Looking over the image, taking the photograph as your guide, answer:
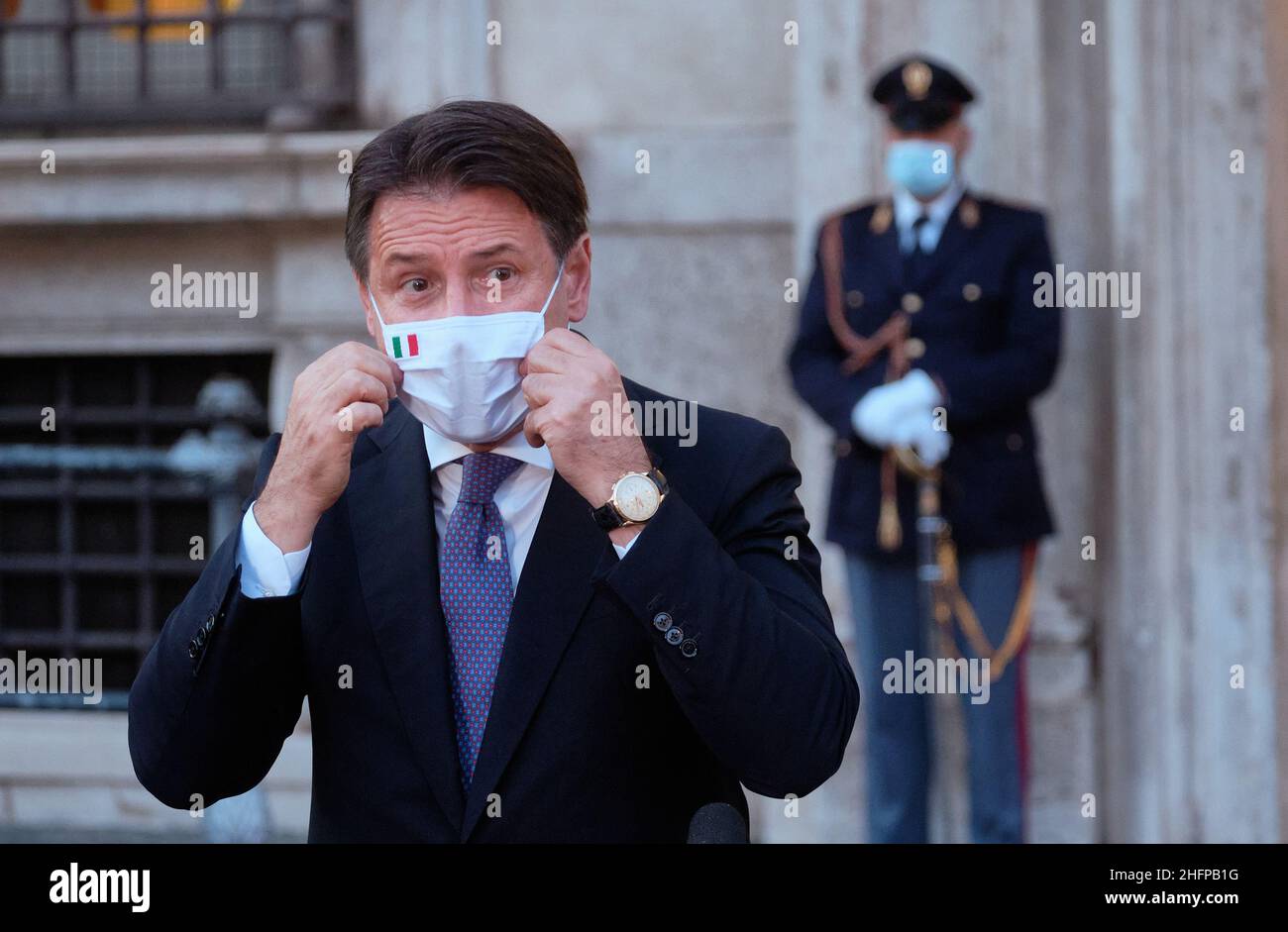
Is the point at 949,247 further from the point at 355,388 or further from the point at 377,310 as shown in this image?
the point at 355,388

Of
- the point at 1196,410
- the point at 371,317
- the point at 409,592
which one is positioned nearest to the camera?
the point at 409,592

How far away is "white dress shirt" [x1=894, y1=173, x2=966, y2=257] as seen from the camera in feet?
16.5

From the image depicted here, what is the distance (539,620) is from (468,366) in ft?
1.09

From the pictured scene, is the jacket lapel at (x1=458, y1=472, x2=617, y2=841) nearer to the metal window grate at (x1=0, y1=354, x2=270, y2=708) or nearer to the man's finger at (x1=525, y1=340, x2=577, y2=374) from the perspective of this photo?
the man's finger at (x1=525, y1=340, x2=577, y2=374)

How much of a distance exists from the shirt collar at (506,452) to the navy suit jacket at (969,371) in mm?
2725

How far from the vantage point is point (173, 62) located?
610 cm

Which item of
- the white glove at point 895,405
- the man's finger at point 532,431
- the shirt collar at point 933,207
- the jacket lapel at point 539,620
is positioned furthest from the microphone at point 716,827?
the shirt collar at point 933,207

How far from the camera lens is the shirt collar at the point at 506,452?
2250mm

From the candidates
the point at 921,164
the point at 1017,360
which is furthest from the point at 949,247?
the point at 1017,360

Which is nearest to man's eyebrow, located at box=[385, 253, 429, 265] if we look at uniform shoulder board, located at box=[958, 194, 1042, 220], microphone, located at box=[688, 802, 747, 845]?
microphone, located at box=[688, 802, 747, 845]

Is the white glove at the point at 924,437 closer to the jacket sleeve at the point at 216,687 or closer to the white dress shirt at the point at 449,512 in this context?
the white dress shirt at the point at 449,512

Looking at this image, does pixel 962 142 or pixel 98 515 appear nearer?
pixel 962 142

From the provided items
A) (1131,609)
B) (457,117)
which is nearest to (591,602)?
(457,117)
